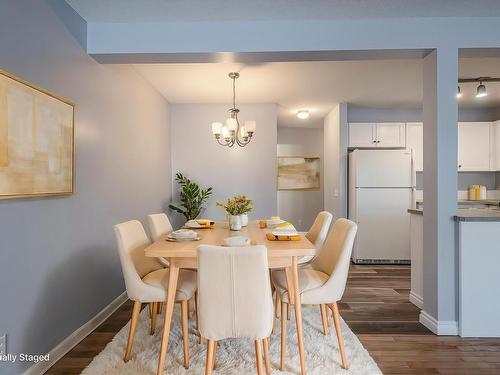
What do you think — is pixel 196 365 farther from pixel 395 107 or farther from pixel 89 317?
pixel 395 107

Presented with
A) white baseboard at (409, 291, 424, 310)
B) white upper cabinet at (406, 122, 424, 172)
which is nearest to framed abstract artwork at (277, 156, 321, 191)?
white upper cabinet at (406, 122, 424, 172)

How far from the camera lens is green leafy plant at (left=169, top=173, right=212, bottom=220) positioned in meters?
4.91

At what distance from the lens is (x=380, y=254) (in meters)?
4.94

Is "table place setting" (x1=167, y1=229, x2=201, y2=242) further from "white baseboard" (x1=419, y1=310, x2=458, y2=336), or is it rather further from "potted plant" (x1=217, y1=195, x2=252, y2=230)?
"white baseboard" (x1=419, y1=310, x2=458, y2=336)

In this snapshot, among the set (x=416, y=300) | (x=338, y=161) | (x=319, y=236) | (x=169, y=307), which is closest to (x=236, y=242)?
(x=169, y=307)

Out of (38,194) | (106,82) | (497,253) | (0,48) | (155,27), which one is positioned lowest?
(497,253)

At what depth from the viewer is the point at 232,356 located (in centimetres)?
220

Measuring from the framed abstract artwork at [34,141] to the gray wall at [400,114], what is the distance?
4410 mm

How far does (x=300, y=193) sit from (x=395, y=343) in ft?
15.9

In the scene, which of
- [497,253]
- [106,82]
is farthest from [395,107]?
[106,82]

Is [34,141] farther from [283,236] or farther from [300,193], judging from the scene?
[300,193]

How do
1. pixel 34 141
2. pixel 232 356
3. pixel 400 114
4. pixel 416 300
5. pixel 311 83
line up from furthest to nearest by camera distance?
pixel 400 114 < pixel 311 83 < pixel 416 300 < pixel 232 356 < pixel 34 141

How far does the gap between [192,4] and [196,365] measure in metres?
2.44

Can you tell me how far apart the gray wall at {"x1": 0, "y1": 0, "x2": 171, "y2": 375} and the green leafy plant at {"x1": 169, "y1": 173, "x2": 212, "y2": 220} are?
3.40 feet
